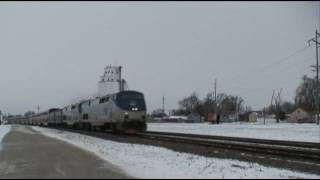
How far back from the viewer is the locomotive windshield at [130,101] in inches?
1628

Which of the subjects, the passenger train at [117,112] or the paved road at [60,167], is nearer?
the paved road at [60,167]

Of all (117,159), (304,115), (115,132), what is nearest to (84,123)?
(115,132)

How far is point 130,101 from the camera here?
41.7m

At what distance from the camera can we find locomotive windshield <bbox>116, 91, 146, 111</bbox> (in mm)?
41344

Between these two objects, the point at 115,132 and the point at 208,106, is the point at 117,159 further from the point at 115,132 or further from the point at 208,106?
the point at 208,106

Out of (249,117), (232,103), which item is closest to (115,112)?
(249,117)

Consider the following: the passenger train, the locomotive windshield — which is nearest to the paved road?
the passenger train

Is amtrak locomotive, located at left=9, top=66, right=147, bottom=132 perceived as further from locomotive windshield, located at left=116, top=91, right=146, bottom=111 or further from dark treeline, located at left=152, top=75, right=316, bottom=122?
dark treeline, located at left=152, top=75, right=316, bottom=122

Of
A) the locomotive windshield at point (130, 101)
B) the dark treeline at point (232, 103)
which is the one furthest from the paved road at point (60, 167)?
the dark treeline at point (232, 103)

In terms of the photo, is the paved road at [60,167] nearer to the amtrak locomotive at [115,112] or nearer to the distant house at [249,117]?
the amtrak locomotive at [115,112]

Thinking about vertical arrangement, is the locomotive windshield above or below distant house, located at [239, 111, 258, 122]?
above

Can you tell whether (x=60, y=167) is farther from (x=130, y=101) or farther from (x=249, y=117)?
(x=249, y=117)

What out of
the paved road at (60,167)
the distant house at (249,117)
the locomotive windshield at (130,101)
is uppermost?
the locomotive windshield at (130,101)

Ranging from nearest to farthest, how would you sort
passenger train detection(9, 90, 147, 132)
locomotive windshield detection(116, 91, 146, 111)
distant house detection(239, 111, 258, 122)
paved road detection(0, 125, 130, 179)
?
paved road detection(0, 125, 130, 179), passenger train detection(9, 90, 147, 132), locomotive windshield detection(116, 91, 146, 111), distant house detection(239, 111, 258, 122)
